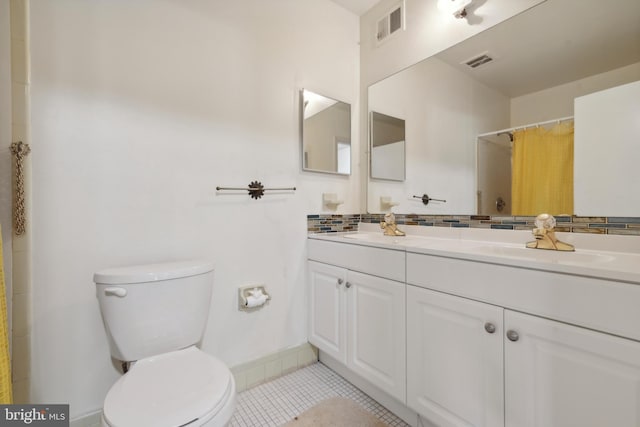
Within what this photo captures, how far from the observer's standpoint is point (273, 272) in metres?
1.66

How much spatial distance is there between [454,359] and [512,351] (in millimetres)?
212

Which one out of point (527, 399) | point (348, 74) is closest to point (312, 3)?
point (348, 74)

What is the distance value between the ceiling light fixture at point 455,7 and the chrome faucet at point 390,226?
115 cm

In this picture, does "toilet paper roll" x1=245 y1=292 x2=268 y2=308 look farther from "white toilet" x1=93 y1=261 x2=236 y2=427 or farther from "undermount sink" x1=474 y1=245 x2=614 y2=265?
"undermount sink" x1=474 y1=245 x2=614 y2=265

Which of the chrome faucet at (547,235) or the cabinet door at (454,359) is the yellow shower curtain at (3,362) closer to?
the cabinet door at (454,359)

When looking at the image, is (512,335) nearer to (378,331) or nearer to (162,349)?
(378,331)

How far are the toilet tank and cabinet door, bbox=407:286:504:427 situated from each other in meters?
0.93

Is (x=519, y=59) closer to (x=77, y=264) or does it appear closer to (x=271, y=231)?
(x=271, y=231)

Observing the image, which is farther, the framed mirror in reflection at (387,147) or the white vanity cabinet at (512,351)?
the framed mirror in reflection at (387,147)

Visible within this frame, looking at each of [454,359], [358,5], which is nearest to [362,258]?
[454,359]

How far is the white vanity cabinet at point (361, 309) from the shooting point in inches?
→ 48.8

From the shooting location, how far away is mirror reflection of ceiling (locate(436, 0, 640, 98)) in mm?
1056

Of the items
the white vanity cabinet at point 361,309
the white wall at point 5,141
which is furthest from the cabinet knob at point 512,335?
the white wall at point 5,141

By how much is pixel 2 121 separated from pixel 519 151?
2.13m
